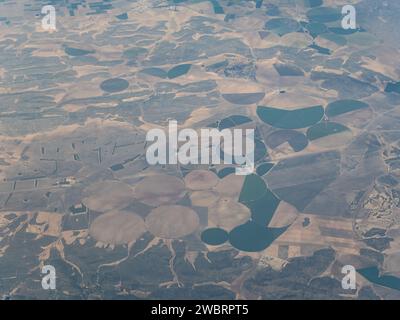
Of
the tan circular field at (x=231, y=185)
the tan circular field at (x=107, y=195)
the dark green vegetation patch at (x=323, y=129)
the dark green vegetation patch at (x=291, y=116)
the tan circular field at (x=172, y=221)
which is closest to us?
the tan circular field at (x=172, y=221)

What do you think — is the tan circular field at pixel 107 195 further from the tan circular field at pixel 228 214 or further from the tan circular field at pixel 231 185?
the tan circular field at pixel 231 185

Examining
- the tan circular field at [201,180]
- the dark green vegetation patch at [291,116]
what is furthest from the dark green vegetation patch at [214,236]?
the dark green vegetation patch at [291,116]

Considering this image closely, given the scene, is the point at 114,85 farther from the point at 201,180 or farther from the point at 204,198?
the point at 204,198

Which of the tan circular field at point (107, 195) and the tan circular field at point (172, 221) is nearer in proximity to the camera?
the tan circular field at point (172, 221)

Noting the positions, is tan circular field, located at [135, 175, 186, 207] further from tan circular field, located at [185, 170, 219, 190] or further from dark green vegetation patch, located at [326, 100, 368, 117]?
dark green vegetation patch, located at [326, 100, 368, 117]

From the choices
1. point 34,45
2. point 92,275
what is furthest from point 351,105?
point 34,45

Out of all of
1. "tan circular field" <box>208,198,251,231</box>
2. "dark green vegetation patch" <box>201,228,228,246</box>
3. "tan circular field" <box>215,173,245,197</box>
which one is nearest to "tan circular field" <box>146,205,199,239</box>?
"dark green vegetation patch" <box>201,228,228,246</box>

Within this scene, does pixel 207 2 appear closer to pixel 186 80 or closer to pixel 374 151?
pixel 186 80
